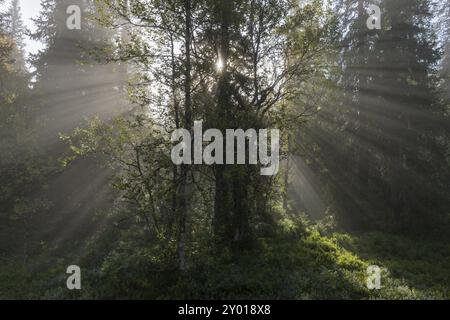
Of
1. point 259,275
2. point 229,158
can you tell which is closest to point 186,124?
point 229,158

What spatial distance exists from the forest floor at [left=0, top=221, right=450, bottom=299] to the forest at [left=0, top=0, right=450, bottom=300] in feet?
0.24

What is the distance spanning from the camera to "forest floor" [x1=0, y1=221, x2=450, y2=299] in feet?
38.5

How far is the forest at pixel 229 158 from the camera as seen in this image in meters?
12.9

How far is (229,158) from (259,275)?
407 cm

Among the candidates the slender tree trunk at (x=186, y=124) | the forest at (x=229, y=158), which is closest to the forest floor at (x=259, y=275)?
the forest at (x=229, y=158)

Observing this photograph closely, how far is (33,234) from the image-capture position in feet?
71.8

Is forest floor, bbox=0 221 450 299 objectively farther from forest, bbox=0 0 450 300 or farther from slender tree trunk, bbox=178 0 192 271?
slender tree trunk, bbox=178 0 192 271

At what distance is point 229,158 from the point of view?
13445mm

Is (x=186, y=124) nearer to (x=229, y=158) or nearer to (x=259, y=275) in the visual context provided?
(x=229, y=158)

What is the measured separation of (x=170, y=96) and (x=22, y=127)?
13.0m

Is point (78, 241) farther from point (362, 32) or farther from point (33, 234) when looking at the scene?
point (362, 32)

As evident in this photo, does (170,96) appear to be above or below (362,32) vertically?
below

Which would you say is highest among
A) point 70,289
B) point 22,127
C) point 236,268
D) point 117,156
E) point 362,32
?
point 362,32

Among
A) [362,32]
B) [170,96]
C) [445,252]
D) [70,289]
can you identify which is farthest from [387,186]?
[70,289]
